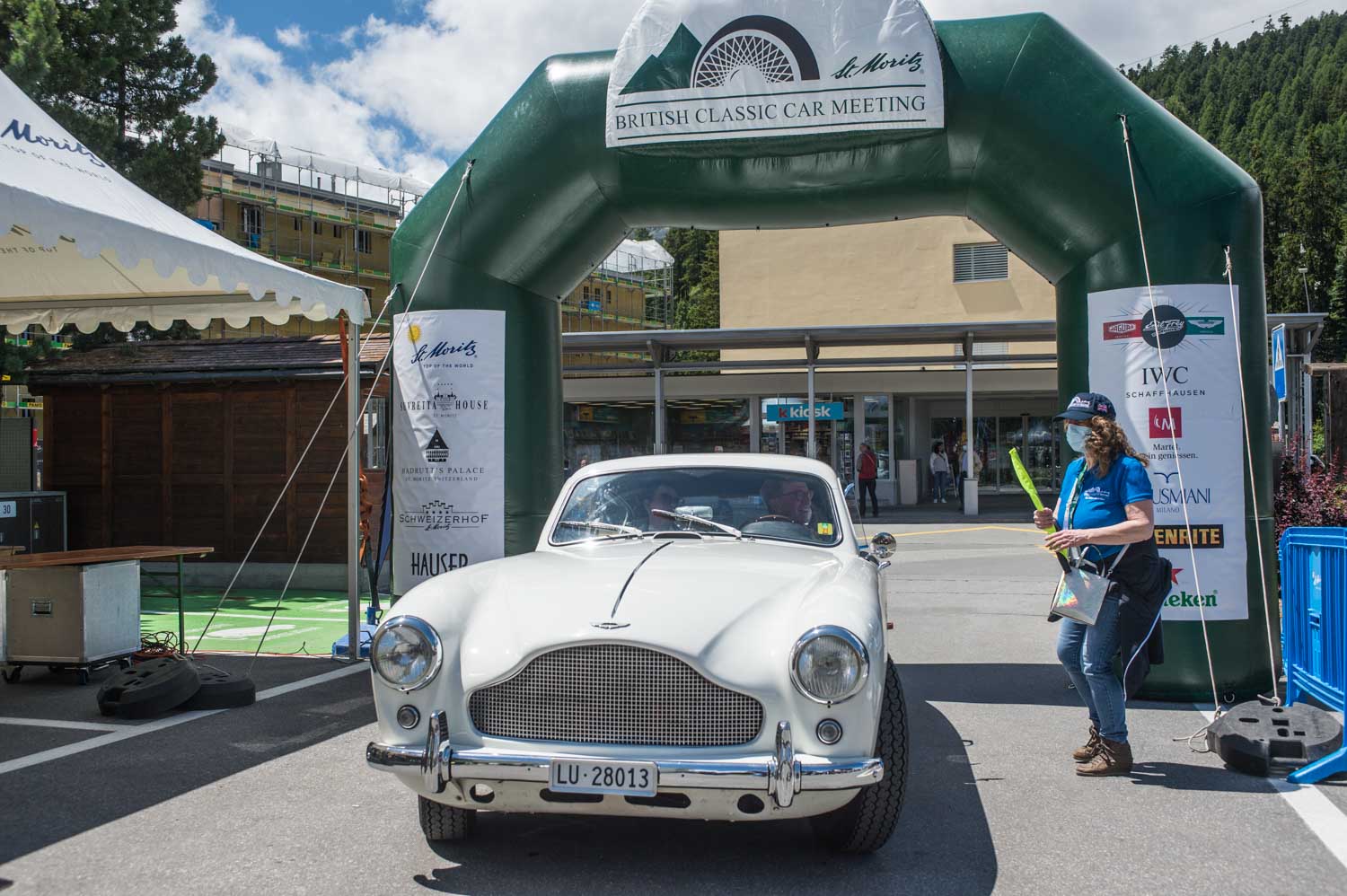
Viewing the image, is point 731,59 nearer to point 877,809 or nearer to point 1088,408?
point 1088,408

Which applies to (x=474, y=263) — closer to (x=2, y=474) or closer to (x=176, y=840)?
(x=176, y=840)

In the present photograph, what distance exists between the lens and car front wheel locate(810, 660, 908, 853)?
4.06 metres

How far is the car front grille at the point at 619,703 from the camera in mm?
3758

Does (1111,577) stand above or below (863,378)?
below

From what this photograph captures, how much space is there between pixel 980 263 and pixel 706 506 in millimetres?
26351

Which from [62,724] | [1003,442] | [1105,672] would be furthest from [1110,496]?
[1003,442]

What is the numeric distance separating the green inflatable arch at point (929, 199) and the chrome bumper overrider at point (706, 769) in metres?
4.19

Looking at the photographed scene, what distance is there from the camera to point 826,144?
304 inches

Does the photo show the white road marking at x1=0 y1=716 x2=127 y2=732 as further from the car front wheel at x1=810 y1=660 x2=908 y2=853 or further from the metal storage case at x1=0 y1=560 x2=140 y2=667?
the car front wheel at x1=810 y1=660 x2=908 y2=853

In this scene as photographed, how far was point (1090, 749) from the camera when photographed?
545 cm

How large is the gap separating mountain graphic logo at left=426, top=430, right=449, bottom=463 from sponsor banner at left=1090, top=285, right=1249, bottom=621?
16.0 ft

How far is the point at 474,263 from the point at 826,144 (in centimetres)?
276

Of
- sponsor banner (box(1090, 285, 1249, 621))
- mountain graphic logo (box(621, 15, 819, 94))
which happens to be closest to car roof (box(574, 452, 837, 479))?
sponsor banner (box(1090, 285, 1249, 621))

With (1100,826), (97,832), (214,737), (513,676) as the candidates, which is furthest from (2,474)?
(1100,826)
